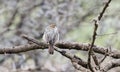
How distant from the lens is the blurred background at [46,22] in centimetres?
605

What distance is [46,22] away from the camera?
20.8 ft

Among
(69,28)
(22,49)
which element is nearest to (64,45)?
(22,49)

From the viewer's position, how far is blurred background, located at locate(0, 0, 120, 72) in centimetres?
605

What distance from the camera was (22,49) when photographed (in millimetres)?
3361

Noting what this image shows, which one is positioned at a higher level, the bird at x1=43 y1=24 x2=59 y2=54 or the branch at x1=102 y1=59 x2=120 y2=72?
the bird at x1=43 y1=24 x2=59 y2=54

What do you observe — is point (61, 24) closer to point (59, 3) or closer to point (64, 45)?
point (59, 3)

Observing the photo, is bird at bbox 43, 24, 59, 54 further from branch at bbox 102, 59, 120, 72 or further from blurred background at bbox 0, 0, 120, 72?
blurred background at bbox 0, 0, 120, 72

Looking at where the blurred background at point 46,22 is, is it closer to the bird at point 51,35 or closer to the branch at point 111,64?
the branch at point 111,64

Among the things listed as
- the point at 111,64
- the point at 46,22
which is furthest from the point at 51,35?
the point at 46,22

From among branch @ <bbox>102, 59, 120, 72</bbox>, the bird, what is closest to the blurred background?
branch @ <bbox>102, 59, 120, 72</bbox>

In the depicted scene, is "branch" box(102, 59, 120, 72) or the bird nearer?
the bird

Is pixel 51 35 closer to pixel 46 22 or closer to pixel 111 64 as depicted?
pixel 111 64

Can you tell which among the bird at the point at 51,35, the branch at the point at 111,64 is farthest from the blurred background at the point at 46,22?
the bird at the point at 51,35

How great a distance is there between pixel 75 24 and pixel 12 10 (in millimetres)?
1019
